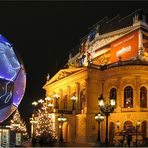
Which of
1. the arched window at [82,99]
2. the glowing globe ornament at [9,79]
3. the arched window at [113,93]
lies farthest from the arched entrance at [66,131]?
the glowing globe ornament at [9,79]

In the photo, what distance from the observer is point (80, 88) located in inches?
2564

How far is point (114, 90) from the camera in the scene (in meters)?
60.6

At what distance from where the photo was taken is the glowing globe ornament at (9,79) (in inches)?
660

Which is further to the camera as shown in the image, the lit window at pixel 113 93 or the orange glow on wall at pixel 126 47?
the orange glow on wall at pixel 126 47

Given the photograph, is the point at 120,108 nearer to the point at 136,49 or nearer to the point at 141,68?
the point at 141,68

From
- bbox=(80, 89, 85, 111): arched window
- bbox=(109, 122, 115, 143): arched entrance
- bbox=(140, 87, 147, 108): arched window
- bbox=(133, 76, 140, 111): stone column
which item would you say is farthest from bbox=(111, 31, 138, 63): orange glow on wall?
bbox=(109, 122, 115, 143): arched entrance

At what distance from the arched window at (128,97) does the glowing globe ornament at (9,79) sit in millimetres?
41703

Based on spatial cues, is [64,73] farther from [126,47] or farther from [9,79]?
[9,79]

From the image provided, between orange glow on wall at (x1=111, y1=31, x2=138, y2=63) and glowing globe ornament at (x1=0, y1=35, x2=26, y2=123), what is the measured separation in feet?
170

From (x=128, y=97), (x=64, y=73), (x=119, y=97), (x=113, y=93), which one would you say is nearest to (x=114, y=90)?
(x=113, y=93)

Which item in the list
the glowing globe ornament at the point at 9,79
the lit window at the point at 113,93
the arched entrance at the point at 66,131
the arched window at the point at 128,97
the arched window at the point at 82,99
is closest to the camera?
the glowing globe ornament at the point at 9,79

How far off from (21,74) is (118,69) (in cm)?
4190

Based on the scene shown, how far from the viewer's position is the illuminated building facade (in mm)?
57938

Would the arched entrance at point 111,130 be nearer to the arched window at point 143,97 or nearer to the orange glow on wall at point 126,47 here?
the arched window at point 143,97
